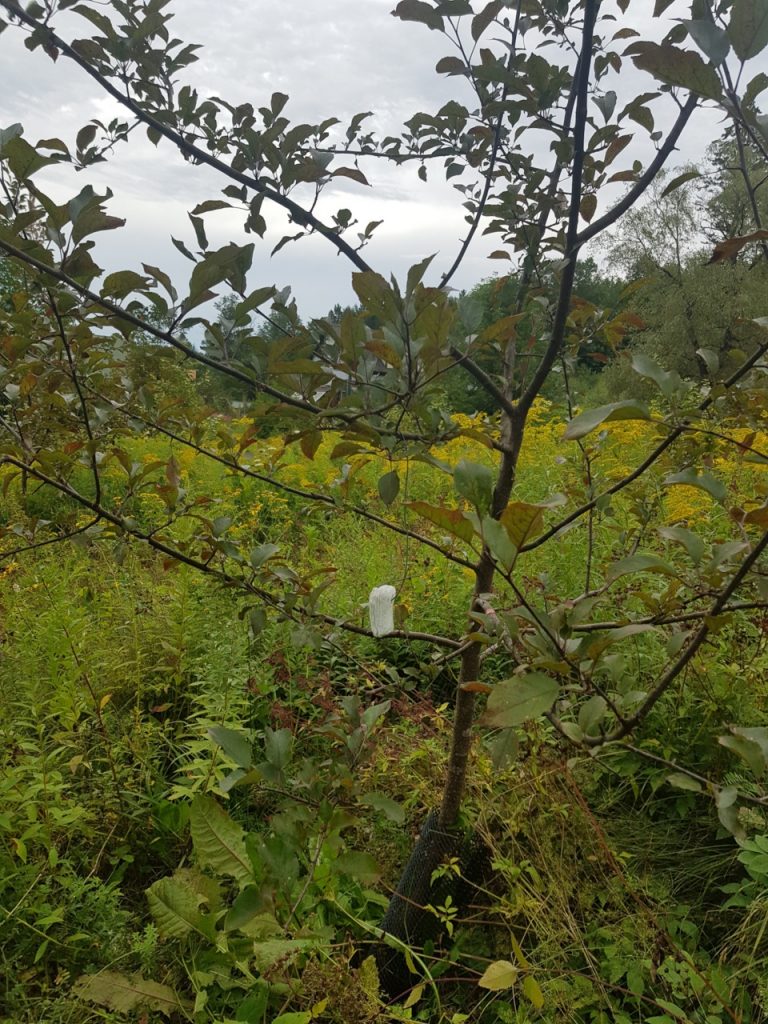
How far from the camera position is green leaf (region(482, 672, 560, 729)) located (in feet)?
1.83

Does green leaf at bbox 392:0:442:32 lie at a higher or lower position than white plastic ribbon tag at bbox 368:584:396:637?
higher

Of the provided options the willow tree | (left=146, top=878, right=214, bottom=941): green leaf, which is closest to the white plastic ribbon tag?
the willow tree

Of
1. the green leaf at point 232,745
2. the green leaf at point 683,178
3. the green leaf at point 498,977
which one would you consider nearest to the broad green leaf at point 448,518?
the green leaf at point 232,745

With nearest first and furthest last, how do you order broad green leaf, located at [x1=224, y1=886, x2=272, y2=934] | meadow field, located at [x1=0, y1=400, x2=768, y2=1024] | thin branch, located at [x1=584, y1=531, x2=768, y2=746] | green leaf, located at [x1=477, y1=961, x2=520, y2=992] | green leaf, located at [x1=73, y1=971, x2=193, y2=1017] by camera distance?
thin branch, located at [x1=584, y1=531, x2=768, y2=746]
broad green leaf, located at [x1=224, y1=886, x2=272, y2=934]
green leaf, located at [x1=477, y1=961, x2=520, y2=992]
meadow field, located at [x1=0, y1=400, x2=768, y2=1024]
green leaf, located at [x1=73, y1=971, x2=193, y2=1017]

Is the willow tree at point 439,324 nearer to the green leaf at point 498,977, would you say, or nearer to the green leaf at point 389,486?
the green leaf at point 389,486

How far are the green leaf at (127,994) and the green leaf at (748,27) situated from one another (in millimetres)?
1814

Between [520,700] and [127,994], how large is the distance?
135 centimetres

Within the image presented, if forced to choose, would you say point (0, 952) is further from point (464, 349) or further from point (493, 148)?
point (493, 148)

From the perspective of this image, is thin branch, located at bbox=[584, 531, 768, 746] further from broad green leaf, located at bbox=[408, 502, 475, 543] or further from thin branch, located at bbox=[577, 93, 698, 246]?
thin branch, located at bbox=[577, 93, 698, 246]

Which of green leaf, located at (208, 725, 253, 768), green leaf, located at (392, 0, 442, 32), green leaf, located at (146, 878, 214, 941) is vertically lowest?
green leaf, located at (146, 878, 214, 941)

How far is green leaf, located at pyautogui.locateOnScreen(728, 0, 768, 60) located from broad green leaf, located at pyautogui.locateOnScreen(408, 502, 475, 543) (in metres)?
0.46

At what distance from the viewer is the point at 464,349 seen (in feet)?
3.01

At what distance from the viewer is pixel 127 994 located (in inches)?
54.2

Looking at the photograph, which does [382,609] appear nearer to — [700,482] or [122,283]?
[700,482]
